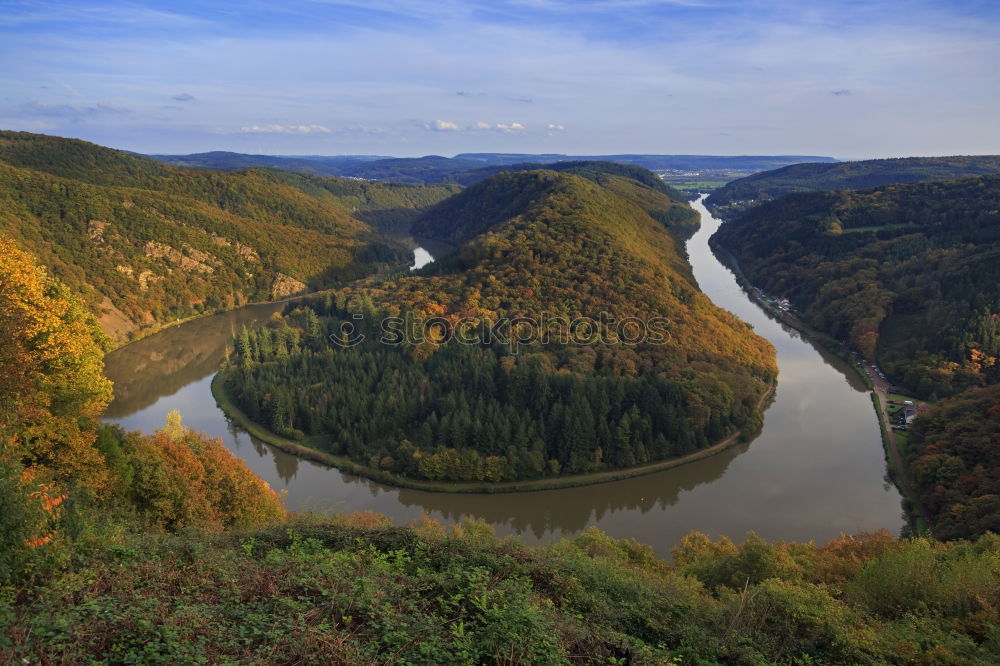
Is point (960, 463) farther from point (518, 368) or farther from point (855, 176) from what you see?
point (855, 176)

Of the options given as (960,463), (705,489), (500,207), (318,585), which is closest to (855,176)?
(500,207)

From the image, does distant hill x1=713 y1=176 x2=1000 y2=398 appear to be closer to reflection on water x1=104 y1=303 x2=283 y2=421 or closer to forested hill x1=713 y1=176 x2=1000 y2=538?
forested hill x1=713 y1=176 x2=1000 y2=538

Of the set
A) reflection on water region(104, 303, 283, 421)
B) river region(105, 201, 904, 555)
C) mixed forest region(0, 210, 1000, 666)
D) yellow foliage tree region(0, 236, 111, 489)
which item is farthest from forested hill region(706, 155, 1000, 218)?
yellow foliage tree region(0, 236, 111, 489)

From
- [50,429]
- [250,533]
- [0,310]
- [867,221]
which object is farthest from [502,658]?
[867,221]

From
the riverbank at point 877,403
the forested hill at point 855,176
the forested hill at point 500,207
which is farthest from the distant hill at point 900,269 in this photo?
the forested hill at point 855,176

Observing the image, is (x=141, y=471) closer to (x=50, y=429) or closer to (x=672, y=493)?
(x=50, y=429)
